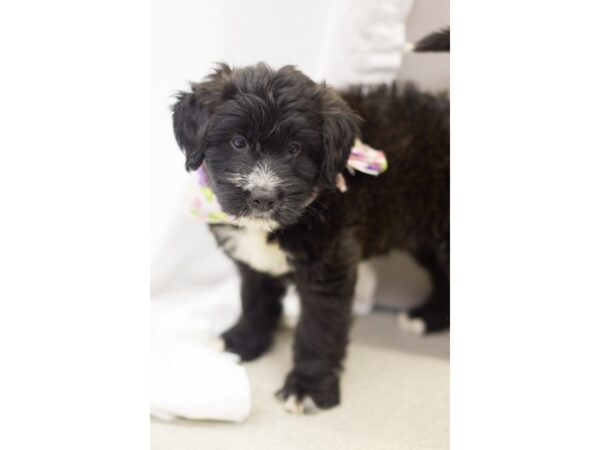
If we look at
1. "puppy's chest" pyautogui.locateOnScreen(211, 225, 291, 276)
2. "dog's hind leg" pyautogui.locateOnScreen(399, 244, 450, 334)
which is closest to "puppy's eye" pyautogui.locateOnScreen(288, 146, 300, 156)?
"puppy's chest" pyautogui.locateOnScreen(211, 225, 291, 276)

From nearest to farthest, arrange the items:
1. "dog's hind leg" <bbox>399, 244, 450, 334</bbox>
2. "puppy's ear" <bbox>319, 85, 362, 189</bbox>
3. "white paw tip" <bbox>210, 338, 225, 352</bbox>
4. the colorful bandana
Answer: "puppy's ear" <bbox>319, 85, 362, 189</bbox>, the colorful bandana, "white paw tip" <bbox>210, 338, 225, 352</bbox>, "dog's hind leg" <bbox>399, 244, 450, 334</bbox>

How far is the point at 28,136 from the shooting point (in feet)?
5.31

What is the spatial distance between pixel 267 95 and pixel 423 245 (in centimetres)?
142

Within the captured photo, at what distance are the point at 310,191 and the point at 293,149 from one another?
17 centimetres

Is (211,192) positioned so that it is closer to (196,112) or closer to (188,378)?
(196,112)

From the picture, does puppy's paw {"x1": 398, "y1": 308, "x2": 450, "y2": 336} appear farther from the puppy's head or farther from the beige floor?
the puppy's head

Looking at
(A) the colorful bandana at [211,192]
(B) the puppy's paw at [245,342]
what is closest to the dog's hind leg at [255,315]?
(B) the puppy's paw at [245,342]

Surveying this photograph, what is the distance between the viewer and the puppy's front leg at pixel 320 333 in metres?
2.39

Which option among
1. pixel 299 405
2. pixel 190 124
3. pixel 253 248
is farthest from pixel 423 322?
pixel 190 124

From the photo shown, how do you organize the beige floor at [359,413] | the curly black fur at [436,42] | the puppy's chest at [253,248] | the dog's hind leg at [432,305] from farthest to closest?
the dog's hind leg at [432,305] < the puppy's chest at [253,248] < the beige floor at [359,413] < the curly black fur at [436,42]

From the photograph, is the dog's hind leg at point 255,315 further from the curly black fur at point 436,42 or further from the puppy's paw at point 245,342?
the curly black fur at point 436,42

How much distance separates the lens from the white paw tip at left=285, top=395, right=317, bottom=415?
7.74ft

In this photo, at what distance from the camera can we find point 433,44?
1.99 m

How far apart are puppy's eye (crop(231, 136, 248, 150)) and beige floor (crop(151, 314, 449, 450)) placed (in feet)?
3.21
